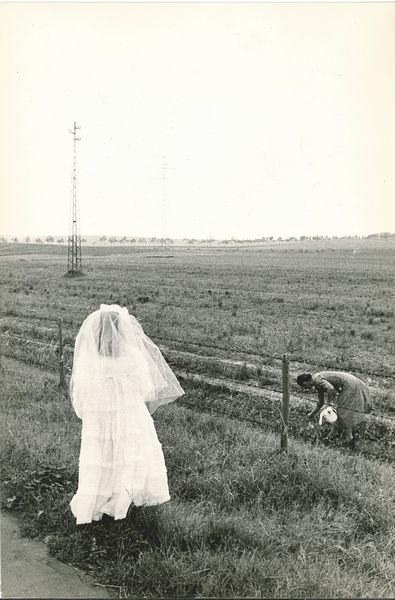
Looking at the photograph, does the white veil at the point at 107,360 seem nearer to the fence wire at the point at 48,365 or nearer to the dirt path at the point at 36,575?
the dirt path at the point at 36,575

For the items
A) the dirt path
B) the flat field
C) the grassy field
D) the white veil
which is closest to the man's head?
the grassy field

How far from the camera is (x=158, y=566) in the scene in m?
4.15

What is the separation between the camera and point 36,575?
13.4 feet

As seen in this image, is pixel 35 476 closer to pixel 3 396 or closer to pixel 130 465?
pixel 130 465

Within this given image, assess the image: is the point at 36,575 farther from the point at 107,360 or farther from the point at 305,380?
the point at 305,380

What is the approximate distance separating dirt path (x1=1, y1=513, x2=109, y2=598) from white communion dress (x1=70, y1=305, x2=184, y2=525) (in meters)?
0.44

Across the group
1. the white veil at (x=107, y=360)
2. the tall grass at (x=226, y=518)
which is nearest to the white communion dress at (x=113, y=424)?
the white veil at (x=107, y=360)

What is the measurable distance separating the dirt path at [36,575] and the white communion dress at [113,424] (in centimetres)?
44

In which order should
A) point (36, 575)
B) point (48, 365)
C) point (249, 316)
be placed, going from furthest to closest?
point (249, 316)
point (48, 365)
point (36, 575)

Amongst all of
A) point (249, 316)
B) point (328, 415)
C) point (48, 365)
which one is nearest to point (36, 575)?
point (328, 415)

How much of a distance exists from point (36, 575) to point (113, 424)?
1.34 m

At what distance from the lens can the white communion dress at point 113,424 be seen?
4.80m

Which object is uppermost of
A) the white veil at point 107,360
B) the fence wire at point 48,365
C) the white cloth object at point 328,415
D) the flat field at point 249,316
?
the white veil at point 107,360

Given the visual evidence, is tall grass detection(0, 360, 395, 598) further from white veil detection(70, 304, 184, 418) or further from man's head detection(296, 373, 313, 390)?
white veil detection(70, 304, 184, 418)
